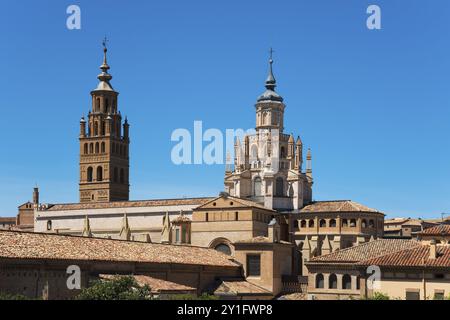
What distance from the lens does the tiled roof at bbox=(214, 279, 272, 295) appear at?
2253 inches

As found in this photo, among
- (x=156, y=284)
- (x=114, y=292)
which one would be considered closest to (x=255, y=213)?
(x=156, y=284)

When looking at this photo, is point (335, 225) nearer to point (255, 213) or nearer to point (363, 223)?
point (363, 223)

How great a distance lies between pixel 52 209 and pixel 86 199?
1347 centimetres

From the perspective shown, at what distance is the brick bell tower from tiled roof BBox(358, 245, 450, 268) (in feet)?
202

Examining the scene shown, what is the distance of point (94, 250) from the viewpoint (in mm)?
47219

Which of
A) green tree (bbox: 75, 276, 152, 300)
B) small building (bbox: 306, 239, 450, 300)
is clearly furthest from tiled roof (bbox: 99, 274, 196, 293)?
small building (bbox: 306, 239, 450, 300)

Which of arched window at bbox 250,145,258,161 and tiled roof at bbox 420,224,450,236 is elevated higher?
arched window at bbox 250,145,258,161

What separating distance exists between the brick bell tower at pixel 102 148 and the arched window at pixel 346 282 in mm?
52592

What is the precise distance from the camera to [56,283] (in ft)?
135

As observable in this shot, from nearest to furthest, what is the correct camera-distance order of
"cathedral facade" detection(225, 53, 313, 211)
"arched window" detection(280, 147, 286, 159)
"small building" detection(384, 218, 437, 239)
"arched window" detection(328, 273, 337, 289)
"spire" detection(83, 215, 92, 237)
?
"arched window" detection(328, 273, 337, 289), "spire" detection(83, 215, 92, 237), "cathedral facade" detection(225, 53, 313, 211), "arched window" detection(280, 147, 286, 159), "small building" detection(384, 218, 437, 239)

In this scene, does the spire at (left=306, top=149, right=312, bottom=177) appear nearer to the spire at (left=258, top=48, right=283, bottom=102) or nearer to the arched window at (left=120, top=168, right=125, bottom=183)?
the spire at (left=258, top=48, right=283, bottom=102)

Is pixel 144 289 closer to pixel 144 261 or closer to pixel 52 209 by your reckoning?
pixel 144 261

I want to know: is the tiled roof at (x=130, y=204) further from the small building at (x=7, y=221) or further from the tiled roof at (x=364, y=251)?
the small building at (x=7, y=221)
